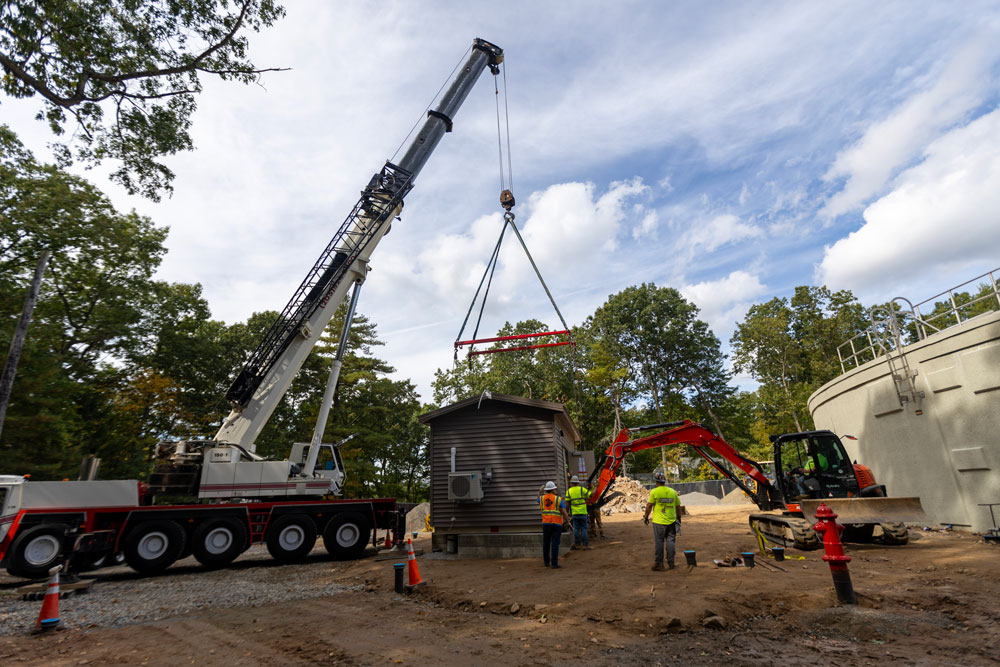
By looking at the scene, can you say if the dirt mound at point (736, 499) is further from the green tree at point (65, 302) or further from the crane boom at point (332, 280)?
the green tree at point (65, 302)

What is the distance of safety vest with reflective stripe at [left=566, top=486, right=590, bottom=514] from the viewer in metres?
12.4

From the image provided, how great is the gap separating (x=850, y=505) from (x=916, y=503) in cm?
116

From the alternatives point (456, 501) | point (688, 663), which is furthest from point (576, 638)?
point (456, 501)

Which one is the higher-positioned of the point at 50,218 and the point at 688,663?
the point at 50,218

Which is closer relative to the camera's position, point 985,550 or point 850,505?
point 985,550

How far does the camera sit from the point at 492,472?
12.7m

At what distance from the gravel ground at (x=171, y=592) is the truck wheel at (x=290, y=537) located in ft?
1.15

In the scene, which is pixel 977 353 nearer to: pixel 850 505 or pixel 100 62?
pixel 850 505

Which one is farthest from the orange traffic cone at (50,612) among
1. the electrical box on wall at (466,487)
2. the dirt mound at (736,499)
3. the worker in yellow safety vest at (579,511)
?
the dirt mound at (736,499)

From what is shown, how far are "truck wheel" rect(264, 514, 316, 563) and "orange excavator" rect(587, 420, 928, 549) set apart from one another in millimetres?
7588

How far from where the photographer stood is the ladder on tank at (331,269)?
43.8 ft

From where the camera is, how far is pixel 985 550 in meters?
9.27

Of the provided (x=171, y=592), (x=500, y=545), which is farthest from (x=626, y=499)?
(x=171, y=592)

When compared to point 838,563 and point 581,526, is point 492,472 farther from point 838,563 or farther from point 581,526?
point 838,563
